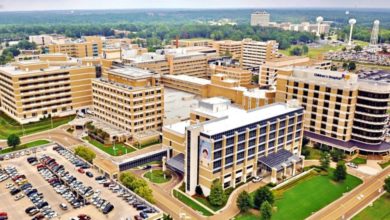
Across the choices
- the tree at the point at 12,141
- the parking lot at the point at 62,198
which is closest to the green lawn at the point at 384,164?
the parking lot at the point at 62,198

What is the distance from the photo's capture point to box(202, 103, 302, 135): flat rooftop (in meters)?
92.3

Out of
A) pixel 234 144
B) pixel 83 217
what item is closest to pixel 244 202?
pixel 234 144

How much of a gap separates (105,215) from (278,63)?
135m

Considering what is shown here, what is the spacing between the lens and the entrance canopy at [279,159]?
9912 centimetres

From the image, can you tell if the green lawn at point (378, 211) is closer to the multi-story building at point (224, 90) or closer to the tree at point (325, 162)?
the tree at point (325, 162)

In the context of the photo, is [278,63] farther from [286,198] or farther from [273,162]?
[286,198]

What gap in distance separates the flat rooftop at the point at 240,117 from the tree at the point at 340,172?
2065cm

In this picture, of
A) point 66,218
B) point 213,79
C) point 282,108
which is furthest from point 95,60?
point 66,218

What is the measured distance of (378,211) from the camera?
86.5 metres

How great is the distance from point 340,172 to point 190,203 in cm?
4215

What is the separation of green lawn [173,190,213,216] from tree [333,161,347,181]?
127ft

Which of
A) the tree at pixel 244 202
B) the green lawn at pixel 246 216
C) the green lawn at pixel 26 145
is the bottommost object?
the green lawn at pixel 246 216

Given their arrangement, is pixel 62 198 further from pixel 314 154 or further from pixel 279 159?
pixel 314 154

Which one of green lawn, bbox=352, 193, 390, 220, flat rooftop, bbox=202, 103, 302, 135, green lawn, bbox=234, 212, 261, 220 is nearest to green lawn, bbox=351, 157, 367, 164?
green lawn, bbox=352, 193, 390, 220
